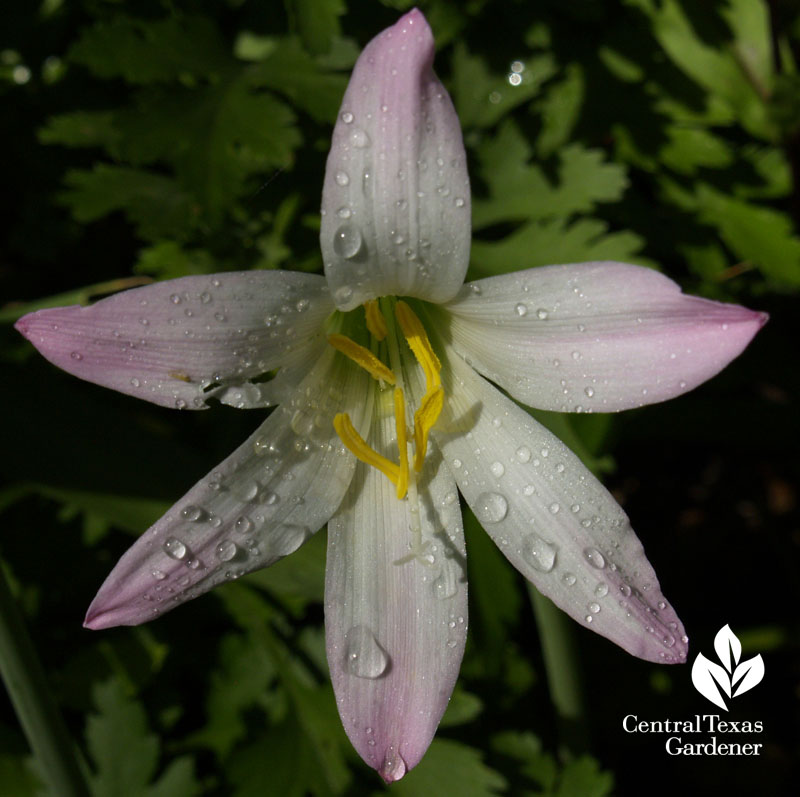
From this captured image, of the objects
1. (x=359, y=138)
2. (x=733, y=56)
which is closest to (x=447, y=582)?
(x=359, y=138)

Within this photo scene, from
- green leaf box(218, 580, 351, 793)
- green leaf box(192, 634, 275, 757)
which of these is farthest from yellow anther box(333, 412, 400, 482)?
green leaf box(192, 634, 275, 757)

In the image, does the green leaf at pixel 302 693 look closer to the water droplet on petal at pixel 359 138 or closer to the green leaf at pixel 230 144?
the green leaf at pixel 230 144

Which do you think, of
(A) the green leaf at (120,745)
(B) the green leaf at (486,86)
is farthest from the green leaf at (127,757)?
(B) the green leaf at (486,86)

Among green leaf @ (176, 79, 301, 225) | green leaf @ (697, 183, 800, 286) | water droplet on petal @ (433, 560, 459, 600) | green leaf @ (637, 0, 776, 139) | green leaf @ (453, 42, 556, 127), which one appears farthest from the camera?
green leaf @ (637, 0, 776, 139)

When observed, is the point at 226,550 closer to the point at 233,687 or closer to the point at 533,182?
the point at 233,687

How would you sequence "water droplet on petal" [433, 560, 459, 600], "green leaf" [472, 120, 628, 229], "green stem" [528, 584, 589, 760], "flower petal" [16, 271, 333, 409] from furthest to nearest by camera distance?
"green leaf" [472, 120, 628, 229]
"green stem" [528, 584, 589, 760]
"water droplet on petal" [433, 560, 459, 600]
"flower petal" [16, 271, 333, 409]

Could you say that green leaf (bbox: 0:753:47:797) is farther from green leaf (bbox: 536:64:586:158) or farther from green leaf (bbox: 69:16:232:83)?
green leaf (bbox: 536:64:586:158)

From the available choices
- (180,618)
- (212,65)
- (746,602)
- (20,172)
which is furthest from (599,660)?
(20,172)
